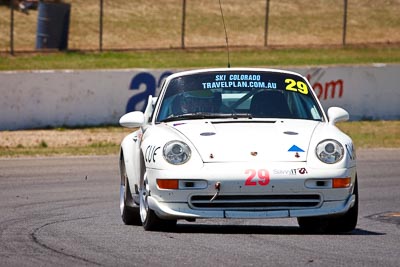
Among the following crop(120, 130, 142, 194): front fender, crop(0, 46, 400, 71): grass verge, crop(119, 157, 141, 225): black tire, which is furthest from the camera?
crop(0, 46, 400, 71): grass verge

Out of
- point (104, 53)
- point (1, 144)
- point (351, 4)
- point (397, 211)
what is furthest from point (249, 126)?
point (351, 4)

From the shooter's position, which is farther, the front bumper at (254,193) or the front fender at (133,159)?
the front fender at (133,159)

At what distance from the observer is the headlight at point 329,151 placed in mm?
8602

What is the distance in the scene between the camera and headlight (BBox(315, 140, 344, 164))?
8602 millimetres

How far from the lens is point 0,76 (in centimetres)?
2252

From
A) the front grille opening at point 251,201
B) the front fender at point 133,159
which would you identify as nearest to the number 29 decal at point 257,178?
the front grille opening at point 251,201

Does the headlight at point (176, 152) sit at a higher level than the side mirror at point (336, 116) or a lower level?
lower

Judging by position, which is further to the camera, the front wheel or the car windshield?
the car windshield

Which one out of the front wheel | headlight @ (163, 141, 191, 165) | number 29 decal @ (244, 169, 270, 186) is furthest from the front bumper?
the front wheel

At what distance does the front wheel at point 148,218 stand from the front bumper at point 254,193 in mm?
325

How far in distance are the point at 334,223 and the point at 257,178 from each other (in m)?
1.01

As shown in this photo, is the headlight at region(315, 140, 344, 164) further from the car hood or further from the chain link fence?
the chain link fence

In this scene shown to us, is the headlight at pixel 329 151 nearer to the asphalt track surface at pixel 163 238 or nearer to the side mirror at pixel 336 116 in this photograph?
the asphalt track surface at pixel 163 238

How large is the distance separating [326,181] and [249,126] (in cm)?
90
